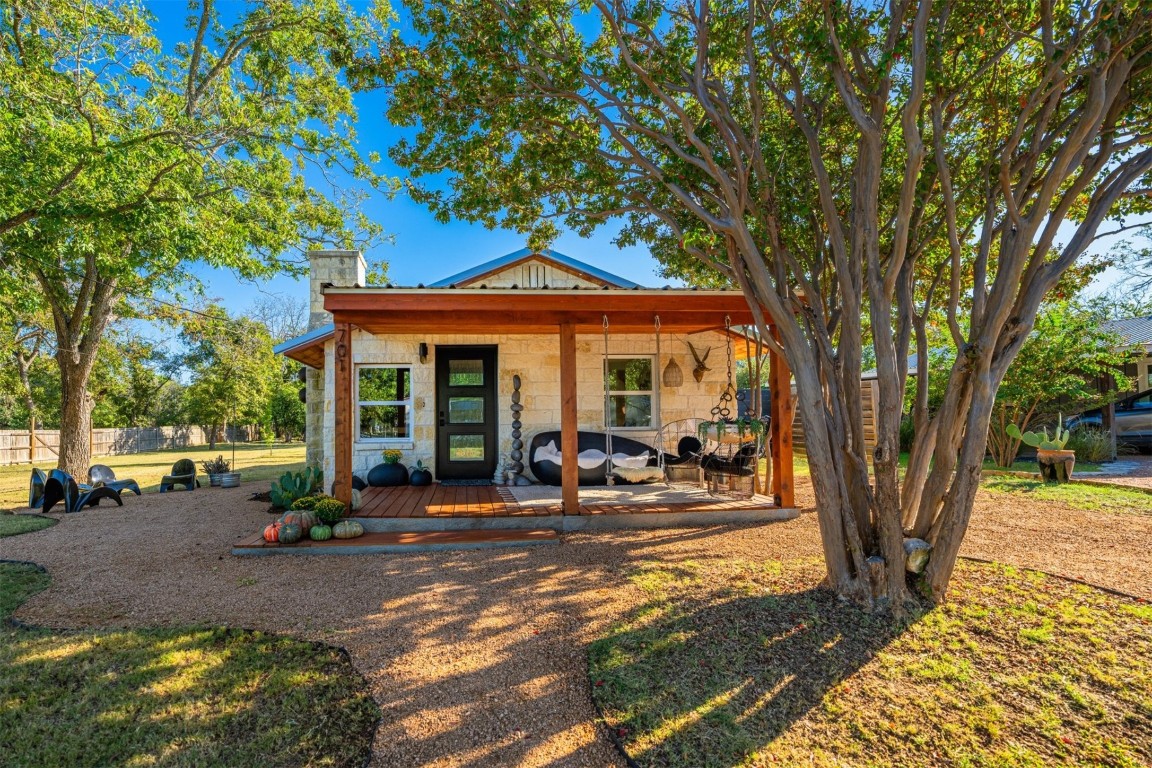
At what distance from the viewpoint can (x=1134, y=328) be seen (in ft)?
54.4

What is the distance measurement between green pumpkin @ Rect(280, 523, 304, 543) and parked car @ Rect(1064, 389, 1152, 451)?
15855mm

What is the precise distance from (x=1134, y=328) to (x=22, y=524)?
27030 millimetres

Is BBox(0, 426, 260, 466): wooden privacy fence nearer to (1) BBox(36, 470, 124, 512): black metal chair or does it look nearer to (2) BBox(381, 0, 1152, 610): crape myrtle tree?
(1) BBox(36, 470, 124, 512): black metal chair

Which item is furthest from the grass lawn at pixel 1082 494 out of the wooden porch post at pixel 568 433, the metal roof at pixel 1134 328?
the metal roof at pixel 1134 328

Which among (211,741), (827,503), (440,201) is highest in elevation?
(440,201)

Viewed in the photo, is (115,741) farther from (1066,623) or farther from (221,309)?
(221,309)

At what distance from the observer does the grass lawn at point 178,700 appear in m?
2.17

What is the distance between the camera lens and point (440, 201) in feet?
19.4

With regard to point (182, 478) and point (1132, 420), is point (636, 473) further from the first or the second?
point (1132, 420)

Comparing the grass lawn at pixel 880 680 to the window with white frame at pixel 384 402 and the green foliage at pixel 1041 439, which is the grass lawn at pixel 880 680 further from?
the green foliage at pixel 1041 439

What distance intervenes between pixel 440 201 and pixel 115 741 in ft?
16.9

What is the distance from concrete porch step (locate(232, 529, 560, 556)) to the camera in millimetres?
5137

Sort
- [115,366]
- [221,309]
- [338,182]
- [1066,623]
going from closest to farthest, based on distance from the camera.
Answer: [1066,623], [338,182], [221,309], [115,366]

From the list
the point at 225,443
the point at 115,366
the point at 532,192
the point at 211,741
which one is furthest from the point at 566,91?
the point at 225,443
